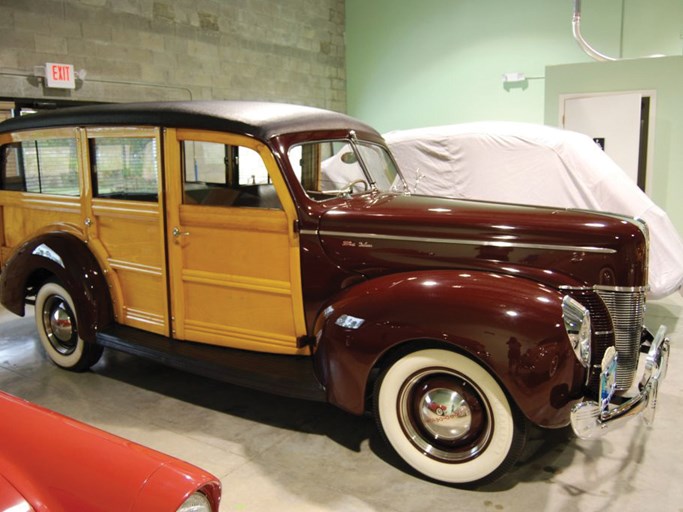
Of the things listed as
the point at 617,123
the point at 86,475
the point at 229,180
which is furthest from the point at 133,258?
the point at 617,123

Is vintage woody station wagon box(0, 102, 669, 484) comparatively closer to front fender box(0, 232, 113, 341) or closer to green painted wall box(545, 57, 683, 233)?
front fender box(0, 232, 113, 341)

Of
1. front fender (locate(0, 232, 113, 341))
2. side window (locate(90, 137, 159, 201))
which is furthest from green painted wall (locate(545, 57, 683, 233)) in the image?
front fender (locate(0, 232, 113, 341))

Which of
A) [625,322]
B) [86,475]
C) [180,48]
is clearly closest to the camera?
[86,475]

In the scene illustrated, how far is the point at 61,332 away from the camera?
4012 mm

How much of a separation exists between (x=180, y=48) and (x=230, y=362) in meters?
6.95

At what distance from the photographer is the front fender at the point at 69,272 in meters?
3.62

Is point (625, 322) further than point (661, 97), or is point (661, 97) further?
point (661, 97)

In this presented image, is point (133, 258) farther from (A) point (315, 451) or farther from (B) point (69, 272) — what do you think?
(A) point (315, 451)

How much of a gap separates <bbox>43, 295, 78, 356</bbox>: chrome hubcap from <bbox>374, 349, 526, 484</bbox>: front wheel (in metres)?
2.33

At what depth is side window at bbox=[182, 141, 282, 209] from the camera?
3.19m

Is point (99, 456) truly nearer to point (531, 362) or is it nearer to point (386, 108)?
point (531, 362)

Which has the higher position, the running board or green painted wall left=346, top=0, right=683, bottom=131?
green painted wall left=346, top=0, right=683, bottom=131

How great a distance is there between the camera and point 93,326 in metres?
3.63

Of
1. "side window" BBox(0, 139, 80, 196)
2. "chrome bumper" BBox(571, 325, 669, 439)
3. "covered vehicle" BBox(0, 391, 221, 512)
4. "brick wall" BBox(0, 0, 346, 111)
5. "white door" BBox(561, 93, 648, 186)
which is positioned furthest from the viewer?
"white door" BBox(561, 93, 648, 186)
